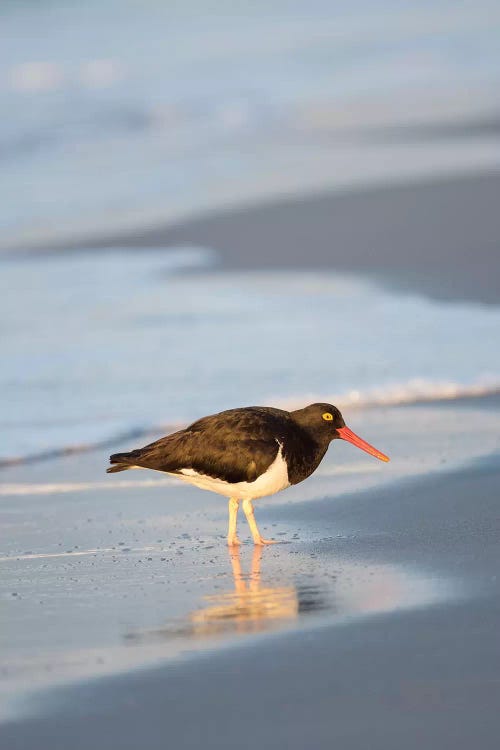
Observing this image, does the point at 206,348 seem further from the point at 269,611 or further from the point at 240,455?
the point at 269,611

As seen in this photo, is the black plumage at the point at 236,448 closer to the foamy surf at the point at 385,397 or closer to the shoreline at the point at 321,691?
the shoreline at the point at 321,691

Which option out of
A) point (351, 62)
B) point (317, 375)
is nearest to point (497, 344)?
point (317, 375)

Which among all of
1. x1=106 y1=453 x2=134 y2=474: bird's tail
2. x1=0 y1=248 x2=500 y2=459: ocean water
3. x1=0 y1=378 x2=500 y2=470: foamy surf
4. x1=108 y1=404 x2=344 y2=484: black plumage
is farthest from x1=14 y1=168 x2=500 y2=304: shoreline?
x1=106 y1=453 x2=134 y2=474: bird's tail

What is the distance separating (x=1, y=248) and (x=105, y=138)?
777cm

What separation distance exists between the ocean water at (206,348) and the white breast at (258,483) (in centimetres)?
232

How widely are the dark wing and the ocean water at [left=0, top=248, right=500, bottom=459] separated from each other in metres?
2.08

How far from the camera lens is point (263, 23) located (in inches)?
1401

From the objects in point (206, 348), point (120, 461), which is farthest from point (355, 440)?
point (206, 348)

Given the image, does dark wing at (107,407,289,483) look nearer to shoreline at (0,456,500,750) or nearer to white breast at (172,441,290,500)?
white breast at (172,441,290,500)

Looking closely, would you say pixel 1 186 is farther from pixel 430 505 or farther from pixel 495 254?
pixel 430 505

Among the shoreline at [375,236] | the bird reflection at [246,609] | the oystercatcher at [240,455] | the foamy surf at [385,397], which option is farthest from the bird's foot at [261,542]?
the shoreline at [375,236]

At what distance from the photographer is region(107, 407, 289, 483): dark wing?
25.8ft

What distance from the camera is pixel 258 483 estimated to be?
787 centimetres

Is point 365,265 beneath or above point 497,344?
above
